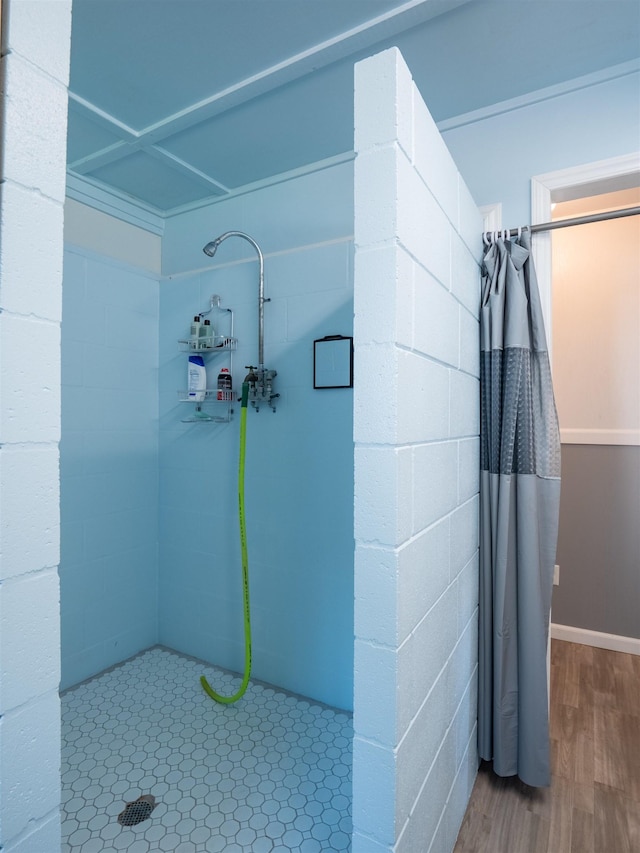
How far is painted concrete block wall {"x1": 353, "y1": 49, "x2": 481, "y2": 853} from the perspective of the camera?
884mm

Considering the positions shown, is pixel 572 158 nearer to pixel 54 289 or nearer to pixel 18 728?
pixel 54 289

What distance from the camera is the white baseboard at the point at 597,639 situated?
99.3 inches

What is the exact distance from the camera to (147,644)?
8.04 feet

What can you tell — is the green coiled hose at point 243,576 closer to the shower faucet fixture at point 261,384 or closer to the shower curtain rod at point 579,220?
the shower faucet fixture at point 261,384

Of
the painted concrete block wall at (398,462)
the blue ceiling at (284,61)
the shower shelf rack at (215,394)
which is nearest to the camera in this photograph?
the painted concrete block wall at (398,462)

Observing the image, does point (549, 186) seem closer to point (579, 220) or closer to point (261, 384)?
A: point (579, 220)

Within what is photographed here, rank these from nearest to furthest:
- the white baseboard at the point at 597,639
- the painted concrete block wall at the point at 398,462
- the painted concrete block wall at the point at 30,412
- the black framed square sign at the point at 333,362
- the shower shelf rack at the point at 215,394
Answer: the painted concrete block wall at the point at 30,412 < the painted concrete block wall at the point at 398,462 < the black framed square sign at the point at 333,362 < the shower shelf rack at the point at 215,394 < the white baseboard at the point at 597,639

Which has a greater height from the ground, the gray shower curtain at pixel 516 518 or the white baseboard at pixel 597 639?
the gray shower curtain at pixel 516 518

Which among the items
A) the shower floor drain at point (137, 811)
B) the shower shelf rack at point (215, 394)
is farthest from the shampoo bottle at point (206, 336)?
the shower floor drain at point (137, 811)

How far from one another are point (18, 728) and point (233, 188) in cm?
224

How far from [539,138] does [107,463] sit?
7.16 feet

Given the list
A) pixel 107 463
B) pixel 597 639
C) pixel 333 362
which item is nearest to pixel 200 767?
pixel 107 463

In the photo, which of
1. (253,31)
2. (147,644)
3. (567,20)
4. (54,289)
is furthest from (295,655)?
(567,20)

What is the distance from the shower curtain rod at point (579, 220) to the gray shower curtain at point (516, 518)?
5 cm
